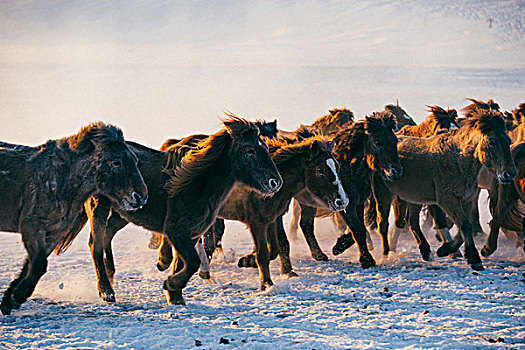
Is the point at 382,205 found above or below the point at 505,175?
below

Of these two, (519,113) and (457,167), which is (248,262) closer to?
(457,167)

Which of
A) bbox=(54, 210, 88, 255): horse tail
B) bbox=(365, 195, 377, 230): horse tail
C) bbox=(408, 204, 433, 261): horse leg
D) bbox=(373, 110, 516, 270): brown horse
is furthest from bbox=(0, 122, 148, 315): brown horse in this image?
bbox=(365, 195, 377, 230): horse tail

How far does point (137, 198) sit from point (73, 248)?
19.1 ft

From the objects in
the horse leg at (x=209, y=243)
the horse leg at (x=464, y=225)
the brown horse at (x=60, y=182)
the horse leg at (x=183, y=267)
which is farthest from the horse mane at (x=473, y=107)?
the brown horse at (x=60, y=182)

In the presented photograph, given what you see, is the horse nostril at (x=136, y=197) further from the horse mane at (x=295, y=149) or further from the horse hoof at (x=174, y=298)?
the horse mane at (x=295, y=149)

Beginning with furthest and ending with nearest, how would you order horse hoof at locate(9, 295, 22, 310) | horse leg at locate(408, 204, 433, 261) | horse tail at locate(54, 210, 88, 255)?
horse leg at locate(408, 204, 433, 261) < horse tail at locate(54, 210, 88, 255) < horse hoof at locate(9, 295, 22, 310)

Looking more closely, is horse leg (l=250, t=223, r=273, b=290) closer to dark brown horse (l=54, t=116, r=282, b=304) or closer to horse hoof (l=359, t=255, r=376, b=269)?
dark brown horse (l=54, t=116, r=282, b=304)

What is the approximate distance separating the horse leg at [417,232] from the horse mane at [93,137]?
5.30 metres

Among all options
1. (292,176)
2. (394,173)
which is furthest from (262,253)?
(394,173)

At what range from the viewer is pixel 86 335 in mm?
6258

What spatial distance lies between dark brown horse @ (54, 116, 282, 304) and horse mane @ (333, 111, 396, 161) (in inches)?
114

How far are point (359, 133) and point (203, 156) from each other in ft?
11.3

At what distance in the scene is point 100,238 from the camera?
8141 mm

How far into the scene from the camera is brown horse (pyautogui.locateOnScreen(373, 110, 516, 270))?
31.2ft
